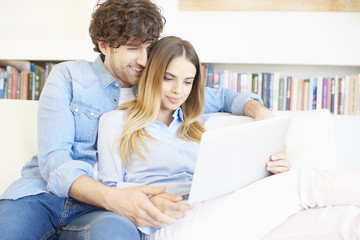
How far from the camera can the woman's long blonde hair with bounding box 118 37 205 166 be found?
1.21 m

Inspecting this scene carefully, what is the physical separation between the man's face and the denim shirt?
0.13 ft

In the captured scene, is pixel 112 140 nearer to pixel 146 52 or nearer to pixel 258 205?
pixel 146 52

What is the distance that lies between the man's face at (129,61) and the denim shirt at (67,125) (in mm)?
38

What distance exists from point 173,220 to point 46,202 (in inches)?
16.1

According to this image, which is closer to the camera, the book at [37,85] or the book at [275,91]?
the book at [275,91]

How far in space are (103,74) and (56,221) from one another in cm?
58

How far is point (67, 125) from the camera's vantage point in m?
1.18

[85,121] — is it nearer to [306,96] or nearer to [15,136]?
[15,136]

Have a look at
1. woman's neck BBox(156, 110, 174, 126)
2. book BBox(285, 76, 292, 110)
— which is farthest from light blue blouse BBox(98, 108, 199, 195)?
book BBox(285, 76, 292, 110)

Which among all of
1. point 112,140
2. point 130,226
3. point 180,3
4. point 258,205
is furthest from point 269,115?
point 180,3

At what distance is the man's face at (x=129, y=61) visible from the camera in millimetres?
1318

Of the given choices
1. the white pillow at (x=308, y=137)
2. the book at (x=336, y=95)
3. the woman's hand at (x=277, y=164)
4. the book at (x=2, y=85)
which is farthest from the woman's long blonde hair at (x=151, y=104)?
the book at (x=2, y=85)

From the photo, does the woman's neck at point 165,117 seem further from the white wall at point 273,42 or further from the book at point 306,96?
the book at point 306,96

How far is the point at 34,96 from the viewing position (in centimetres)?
240
